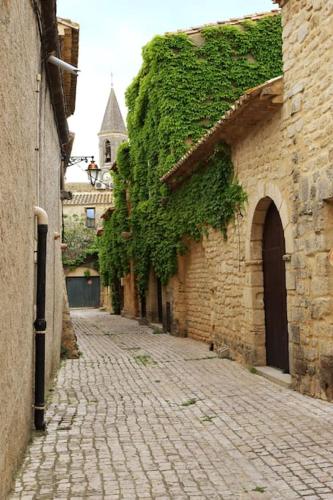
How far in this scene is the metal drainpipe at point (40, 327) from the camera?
5.64m

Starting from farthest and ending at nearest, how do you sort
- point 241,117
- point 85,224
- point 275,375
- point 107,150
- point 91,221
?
1. point 107,150
2. point 91,221
3. point 85,224
4. point 241,117
5. point 275,375

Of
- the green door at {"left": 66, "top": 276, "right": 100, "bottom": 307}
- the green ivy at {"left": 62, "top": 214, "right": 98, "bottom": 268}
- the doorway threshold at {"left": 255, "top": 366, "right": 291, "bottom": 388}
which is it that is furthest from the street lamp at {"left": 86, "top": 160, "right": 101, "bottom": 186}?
the green door at {"left": 66, "top": 276, "right": 100, "bottom": 307}

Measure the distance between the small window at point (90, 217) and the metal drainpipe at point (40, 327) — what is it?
37084mm

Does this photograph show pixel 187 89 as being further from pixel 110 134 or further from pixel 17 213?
pixel 110 134

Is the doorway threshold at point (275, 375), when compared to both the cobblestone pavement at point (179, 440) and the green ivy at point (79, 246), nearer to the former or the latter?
the cobblestone pavement at point (179, 440)

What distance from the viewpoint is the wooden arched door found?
338 inches

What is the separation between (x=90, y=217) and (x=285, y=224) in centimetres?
3617

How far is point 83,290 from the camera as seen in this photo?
127 ft

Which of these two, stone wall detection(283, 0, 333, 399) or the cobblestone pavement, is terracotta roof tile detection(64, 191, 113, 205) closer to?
the cobblestone pavement

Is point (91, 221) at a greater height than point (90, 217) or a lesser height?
lesser

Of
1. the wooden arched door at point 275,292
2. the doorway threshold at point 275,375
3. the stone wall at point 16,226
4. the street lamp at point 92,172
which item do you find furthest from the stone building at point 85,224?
the stone wall at point 16,226

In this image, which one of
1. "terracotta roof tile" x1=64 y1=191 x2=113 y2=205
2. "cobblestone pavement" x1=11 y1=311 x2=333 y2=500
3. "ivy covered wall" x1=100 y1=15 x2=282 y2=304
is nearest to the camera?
"cobblestone pavement" x1=11 y1=311 x2=333 y2=500

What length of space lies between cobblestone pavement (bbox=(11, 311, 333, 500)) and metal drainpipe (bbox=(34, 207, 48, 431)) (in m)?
0.26

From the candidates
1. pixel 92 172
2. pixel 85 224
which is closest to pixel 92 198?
pixel 85 224
